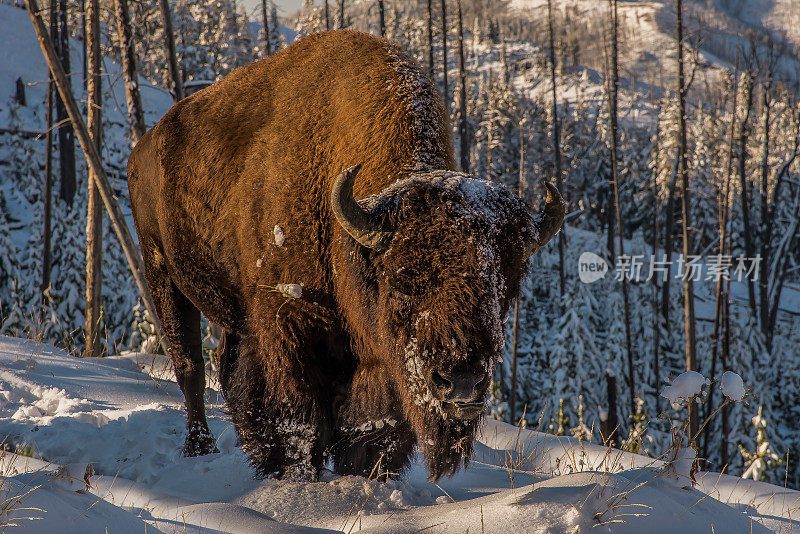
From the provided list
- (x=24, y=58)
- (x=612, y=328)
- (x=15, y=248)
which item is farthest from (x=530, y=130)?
(x=15, y=248)

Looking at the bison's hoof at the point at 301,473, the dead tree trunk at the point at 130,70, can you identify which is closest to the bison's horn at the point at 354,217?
the bison's hoof at the point at 301,473

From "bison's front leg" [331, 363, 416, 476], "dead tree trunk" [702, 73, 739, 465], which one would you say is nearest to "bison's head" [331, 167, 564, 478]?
"bison's front leg" [331, 363, 416, 476]

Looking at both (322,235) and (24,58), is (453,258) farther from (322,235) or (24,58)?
(24,58)

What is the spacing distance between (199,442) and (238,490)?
3.24 ft

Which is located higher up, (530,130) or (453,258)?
(530,130)

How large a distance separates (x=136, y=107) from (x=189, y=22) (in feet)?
107

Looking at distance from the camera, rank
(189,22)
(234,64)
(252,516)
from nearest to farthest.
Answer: (252,516) → (189,22) → (234,64)

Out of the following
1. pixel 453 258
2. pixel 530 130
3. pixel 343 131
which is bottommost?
pixel 453 258

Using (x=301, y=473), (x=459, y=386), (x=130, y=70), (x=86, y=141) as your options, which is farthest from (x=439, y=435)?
Result: (x=130, y=70)

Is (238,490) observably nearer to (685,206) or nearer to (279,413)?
(279,413)

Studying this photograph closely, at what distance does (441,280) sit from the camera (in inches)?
107

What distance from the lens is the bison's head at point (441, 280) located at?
2.60 meters

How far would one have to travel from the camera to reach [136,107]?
344 inches

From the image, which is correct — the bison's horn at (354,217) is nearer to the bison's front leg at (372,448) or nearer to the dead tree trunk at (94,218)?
the bison's front leg at (372,448)
